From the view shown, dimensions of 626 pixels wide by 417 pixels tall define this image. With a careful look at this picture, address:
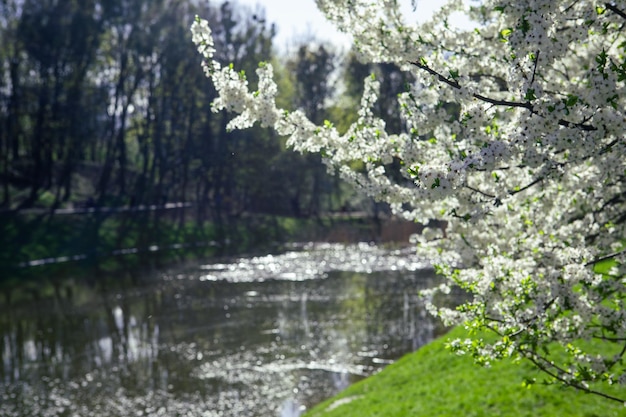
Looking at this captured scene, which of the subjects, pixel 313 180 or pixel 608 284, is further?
pixel 313 180

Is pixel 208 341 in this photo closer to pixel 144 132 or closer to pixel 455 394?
pixel 455 394

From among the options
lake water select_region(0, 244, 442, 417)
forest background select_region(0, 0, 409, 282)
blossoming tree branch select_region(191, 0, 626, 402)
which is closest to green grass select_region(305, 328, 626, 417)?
blossoming tree branch select_region(191, 0, 626, 402)

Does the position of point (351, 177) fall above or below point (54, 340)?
above

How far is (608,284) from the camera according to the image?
22.8 feet

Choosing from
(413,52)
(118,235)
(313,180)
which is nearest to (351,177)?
(413,52)

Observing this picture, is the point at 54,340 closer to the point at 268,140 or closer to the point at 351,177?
the point at 351,177

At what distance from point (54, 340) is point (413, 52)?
66.9 ft

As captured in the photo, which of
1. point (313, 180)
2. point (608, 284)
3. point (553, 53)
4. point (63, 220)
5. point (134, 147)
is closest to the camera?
point (553, 53)

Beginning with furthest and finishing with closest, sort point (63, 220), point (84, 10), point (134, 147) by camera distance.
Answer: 1. point (134, 147)
2. point (84, 10)
3. point (63, 220)

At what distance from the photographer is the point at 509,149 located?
15.8ft

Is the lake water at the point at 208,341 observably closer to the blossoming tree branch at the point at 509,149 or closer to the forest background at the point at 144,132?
the blossoming tree branch at the point at 509,149

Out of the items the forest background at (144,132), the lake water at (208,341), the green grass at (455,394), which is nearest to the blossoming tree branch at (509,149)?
the green grass at (455,394)

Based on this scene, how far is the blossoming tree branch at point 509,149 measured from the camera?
4.91 m

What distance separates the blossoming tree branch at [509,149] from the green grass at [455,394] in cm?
78
